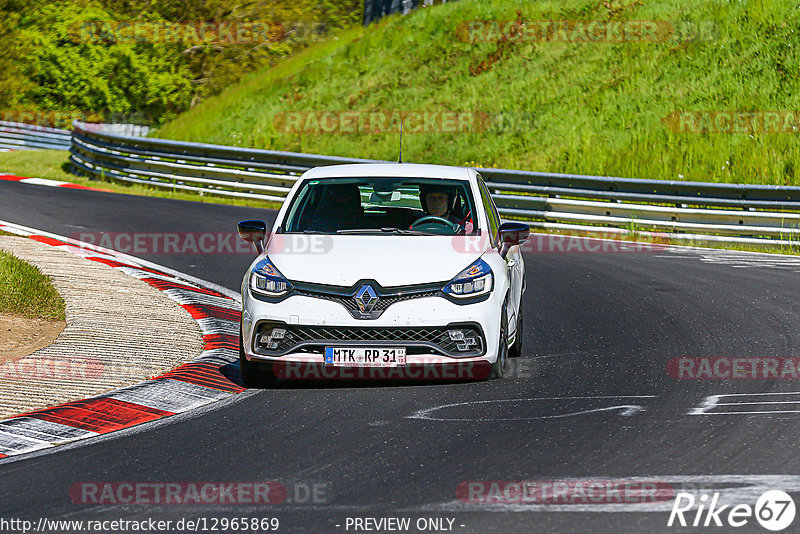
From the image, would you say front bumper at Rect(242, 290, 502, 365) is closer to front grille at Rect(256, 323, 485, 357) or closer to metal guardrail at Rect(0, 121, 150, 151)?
front grille at Rect(256, 323, 485, 357)

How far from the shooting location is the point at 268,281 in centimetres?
836

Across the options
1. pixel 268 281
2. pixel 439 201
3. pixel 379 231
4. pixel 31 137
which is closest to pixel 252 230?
pixel 268 281

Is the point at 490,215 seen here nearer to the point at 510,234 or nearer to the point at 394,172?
the point at 510,234

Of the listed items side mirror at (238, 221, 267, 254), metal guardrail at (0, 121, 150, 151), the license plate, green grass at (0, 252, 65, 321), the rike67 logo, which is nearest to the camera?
the rike67 logo

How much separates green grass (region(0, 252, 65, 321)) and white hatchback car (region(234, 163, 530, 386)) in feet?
9.71

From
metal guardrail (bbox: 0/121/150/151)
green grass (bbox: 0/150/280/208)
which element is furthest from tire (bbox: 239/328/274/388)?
metal guardrail (bbox: 0/121/150/151)

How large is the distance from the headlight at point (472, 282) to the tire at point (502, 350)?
10.5 inches

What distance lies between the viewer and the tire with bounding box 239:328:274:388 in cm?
837

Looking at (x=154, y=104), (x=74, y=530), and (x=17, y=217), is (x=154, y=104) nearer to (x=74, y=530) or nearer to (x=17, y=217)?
(x=17, y=217)

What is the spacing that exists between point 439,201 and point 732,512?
15.4 feet

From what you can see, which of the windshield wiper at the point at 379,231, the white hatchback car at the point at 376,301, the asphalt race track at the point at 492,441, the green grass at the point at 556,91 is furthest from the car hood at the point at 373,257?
the green grass at the point at 556,91

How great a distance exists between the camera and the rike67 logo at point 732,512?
5.17 metres

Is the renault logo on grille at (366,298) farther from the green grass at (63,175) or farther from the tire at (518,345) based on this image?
the green grass at (63,175)

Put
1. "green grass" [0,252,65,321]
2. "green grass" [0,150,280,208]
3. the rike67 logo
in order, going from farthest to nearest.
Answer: "green grass" [0,150,280,208] < "green grass" [0,252,65,321] < the rike67 logo
